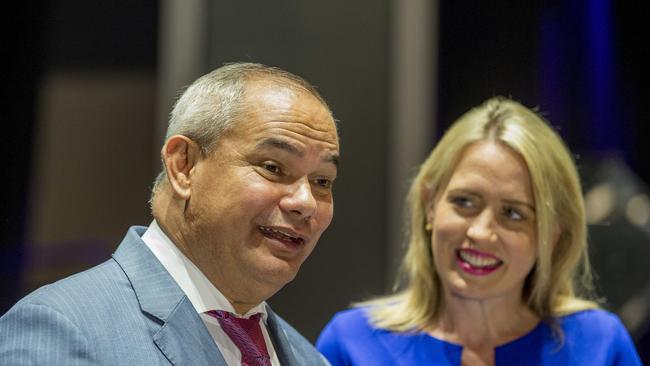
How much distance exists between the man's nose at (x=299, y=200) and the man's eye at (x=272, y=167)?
42 mm

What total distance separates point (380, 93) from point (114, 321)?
2.81 m

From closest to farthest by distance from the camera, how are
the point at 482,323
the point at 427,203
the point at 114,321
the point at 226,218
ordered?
the point at 114,321, the point at 226,218, the point at 482,323, the point at 427,203

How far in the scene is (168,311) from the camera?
70.7 inches

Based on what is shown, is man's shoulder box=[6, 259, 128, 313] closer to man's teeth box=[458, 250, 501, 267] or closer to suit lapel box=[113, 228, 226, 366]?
suit lapel box=[113, 228, 226, 366]

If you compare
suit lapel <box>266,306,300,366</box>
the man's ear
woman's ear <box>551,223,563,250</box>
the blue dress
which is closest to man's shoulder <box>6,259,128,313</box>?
the man's ear

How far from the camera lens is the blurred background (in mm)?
4242

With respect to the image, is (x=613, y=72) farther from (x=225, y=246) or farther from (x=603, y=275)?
(x=225, y=246)

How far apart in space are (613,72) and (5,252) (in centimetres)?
296

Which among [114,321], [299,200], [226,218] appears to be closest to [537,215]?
[299,200]

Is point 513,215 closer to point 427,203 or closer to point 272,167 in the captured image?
point 427,203

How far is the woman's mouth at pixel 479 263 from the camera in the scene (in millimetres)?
2566

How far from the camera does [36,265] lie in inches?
174

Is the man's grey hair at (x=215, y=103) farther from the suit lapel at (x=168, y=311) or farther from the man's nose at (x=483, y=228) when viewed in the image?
the man's nose at (x=483, y=228)

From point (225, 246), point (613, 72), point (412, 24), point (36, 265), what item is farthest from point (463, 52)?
point (225, 246)
